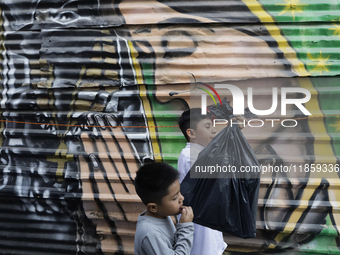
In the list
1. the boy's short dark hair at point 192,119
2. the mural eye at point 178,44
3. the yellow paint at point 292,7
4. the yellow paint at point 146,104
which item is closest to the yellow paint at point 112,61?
the yellow paint at point 146,104

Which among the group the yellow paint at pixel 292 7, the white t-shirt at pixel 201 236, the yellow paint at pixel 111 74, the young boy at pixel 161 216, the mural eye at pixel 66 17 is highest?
the yellow paint at pixel 292 7

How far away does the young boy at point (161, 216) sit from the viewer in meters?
1.38

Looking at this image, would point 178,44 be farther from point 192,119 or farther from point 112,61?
point 192,119

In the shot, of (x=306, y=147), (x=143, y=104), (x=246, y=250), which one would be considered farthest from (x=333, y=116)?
(x=143, y=104)

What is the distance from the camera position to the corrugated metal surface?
9.03 ft

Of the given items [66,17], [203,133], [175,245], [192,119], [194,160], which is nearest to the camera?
[175,245]

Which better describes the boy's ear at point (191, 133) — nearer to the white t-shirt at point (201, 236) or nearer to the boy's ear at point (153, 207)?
the white t-shirt at point (201, 236)

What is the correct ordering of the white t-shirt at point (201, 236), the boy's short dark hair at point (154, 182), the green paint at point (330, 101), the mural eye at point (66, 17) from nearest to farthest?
the boy's short dark hair at point (154, 182) < the white t-shirt at point (201, 236) < the green paint at point (330, 101) < the mural eye at point (66, 17)

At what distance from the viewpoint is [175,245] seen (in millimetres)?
1423

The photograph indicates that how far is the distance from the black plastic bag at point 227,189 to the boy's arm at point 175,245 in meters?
0.38

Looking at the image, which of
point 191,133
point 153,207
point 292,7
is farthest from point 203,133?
point 292,7

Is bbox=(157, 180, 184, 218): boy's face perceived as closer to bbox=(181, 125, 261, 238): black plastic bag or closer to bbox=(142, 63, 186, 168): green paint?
bbox=(181, 125, 261, 238): black plastic bag

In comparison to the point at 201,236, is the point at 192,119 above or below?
above

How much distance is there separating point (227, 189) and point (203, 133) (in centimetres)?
53
